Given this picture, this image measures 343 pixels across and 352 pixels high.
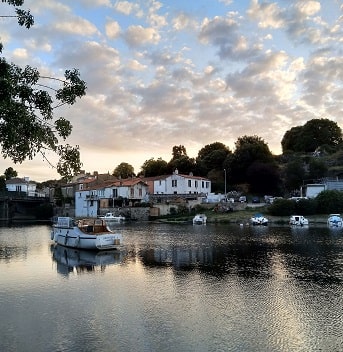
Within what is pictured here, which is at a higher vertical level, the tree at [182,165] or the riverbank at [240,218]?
the tree at [182,165]

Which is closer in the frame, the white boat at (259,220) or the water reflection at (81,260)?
the water reflection at (81,260)

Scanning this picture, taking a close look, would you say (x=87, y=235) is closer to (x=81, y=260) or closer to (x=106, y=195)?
(x=81, y=260)

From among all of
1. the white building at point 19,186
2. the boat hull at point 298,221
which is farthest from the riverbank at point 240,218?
the white building at point 19,186

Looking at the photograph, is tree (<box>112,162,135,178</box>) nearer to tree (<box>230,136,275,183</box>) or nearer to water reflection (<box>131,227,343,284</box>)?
tree (<box>230,136,275,183</box>)

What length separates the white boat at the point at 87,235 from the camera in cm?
4120

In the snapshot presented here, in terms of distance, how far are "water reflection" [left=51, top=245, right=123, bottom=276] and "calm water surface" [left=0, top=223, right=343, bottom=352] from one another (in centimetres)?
9

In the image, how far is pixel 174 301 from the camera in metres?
20.7

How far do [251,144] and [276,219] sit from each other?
131ft

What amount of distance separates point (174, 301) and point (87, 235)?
22.7m

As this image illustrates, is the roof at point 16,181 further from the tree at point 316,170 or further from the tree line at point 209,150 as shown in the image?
the tree at point 316,170

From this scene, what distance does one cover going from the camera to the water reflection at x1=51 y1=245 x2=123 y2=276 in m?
31.6

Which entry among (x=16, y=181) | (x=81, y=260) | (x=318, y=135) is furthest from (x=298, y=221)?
(x=16, y=181)

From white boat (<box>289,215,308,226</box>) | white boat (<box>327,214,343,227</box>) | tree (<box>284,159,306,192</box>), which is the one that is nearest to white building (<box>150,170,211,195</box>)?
tree (<box>284,159,306,192</box>)

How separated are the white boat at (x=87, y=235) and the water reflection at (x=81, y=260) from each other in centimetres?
66
